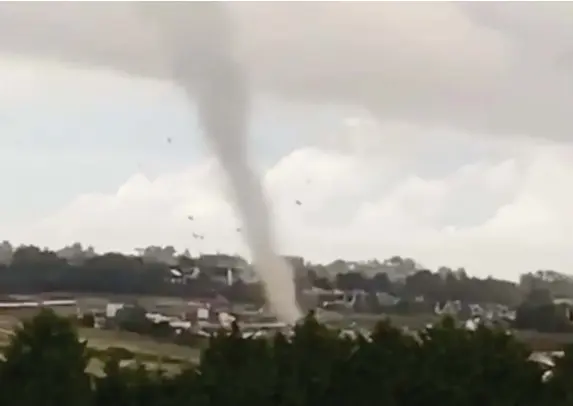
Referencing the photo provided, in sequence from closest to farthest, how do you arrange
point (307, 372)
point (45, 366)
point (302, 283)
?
point (45, 366), point (307, 372), point (302, 283)

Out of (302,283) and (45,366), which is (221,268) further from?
(45,366)

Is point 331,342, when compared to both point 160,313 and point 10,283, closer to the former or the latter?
point 160,313

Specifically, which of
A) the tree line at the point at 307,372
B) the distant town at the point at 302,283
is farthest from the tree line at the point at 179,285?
the tree line at the point at 307,372

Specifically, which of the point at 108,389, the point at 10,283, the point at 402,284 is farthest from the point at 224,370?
the point at 402,284

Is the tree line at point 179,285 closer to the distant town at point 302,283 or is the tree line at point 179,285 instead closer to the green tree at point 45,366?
the distant town at point 302,283

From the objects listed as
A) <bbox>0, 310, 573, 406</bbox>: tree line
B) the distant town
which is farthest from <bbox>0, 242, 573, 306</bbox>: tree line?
<bbox>0, 310, 573, 406</bbox>: tree line

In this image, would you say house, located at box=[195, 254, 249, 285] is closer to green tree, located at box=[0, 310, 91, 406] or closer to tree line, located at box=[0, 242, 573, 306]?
tree line, located at box=[0, 242, 573, 306]

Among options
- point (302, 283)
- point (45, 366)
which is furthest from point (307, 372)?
point (302, 283)

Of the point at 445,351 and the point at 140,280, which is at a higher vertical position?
the point at 140,280

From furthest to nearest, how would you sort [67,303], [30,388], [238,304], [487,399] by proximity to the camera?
[238,304] → [67,303] → [487,399] → [30,388]
